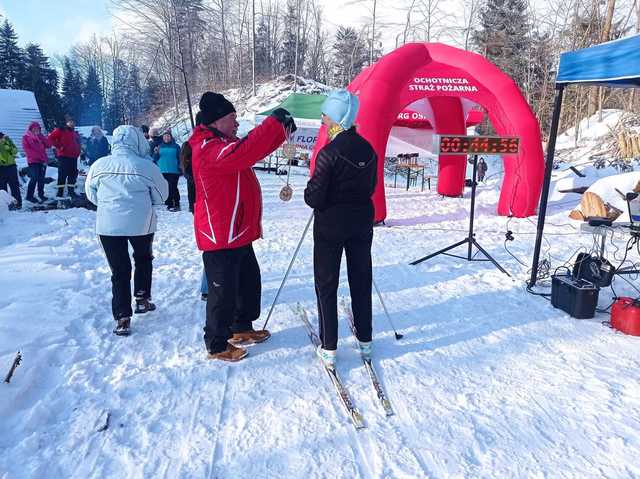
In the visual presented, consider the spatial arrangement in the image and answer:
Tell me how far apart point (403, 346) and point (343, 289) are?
1432 millimetres

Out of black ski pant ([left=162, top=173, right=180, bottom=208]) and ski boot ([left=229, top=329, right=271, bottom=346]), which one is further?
black ski pant ([left=162, top=173, right=180, bottom=208])

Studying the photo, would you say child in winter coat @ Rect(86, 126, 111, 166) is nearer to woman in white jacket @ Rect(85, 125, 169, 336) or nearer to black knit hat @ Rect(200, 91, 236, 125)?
woman in white jacket @ Rect(85, 125, 169, 336)

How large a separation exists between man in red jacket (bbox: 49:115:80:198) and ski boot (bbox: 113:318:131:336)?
7758mm

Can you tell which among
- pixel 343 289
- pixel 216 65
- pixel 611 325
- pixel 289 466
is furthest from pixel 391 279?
pixel 216 65

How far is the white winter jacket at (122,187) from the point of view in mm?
3500

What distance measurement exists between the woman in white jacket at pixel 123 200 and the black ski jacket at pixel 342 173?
157 cm

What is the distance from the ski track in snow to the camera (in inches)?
89.0

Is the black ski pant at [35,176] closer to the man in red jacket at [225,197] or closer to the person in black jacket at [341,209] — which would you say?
the man in red jacket at [225,197]

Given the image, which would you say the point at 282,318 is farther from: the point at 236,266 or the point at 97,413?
the point at 97,413

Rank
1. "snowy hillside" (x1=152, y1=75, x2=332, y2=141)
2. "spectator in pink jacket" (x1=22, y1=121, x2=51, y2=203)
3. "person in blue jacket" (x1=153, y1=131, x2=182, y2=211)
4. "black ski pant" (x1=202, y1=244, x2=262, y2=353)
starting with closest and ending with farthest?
"black ski pant" (x1=202, y1=244, x2=262, y2=353) < "person in blue jacket" (x1=153, y1=131, x2=182, y2=211) < "spectator in pink jacket" (x1=22, y1=121, x2=51, y2=203) < "snowy hillside" (x1=152, y1=75, x2=332, y2=141)

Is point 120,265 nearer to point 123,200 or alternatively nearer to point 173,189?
point 123,200

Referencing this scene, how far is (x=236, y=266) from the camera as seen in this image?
3.12 m

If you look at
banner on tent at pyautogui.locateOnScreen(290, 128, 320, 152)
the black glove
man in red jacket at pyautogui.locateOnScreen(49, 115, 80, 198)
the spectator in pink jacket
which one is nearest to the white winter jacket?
the black glove

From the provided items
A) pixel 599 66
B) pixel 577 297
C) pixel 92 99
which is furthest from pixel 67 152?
pixel 92 99
